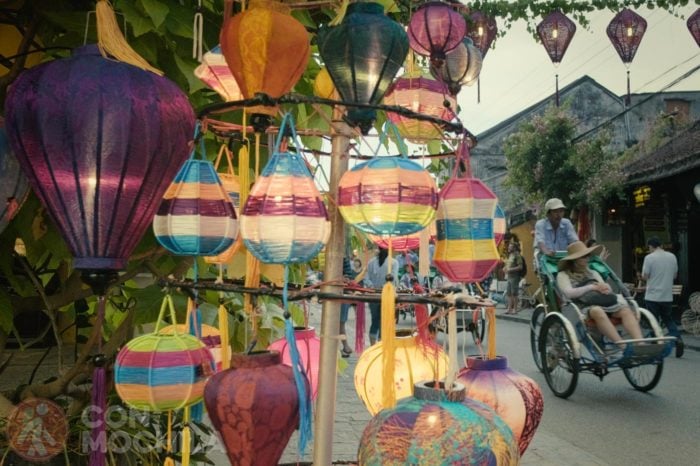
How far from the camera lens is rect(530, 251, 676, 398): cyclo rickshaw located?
241 inches

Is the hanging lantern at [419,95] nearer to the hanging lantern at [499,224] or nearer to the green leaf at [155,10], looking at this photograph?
the hanging lantern at [499,224]

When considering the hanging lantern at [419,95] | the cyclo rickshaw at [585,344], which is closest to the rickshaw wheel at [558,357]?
the cyclo rickshaw at [585,344]

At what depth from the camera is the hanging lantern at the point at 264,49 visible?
1.41 m

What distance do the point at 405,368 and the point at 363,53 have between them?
0.87m

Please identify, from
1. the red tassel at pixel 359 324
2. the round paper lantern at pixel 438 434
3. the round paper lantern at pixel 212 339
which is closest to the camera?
the round paper lantern at pixel 438 434

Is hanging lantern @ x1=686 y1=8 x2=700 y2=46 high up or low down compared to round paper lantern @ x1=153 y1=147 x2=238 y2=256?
up

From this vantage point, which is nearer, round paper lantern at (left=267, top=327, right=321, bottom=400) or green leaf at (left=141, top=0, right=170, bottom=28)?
green leaf at (left=141, top=0, right=170, bottom=28)

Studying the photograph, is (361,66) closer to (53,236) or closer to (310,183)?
(310,183)

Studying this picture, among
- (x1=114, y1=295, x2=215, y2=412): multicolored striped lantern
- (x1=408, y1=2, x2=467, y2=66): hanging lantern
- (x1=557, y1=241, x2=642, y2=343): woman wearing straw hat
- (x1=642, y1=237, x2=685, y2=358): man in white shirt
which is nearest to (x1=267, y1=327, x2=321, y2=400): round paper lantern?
(x1=114, y1=295, x2=215, y2=412): multicolored striped lantern

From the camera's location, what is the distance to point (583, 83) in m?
27.2

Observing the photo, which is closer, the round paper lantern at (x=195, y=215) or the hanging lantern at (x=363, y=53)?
the hanging lantern at (x=363, y=53)

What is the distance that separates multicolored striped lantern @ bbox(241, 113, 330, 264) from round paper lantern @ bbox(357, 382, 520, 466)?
0.39 meters

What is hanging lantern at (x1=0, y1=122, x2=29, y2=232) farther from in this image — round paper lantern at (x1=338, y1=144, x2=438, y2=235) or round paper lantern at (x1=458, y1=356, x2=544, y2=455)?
round paper lantern at (x1=458, y1=356, x2=544, y2=455)

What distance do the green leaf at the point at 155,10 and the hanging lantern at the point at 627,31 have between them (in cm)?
578
